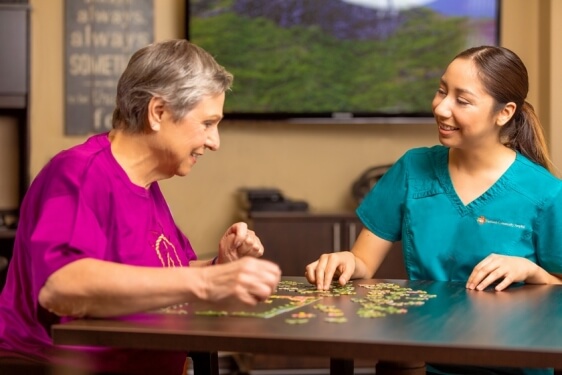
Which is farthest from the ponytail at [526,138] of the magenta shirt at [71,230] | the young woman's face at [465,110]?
the magenta shirt at [71,230]

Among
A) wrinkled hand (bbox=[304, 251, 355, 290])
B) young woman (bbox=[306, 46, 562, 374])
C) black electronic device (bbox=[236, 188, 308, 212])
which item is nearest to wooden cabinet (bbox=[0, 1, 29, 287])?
black electronic device (bbox=[236, 188, 308, 212])

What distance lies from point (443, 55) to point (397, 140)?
1.79 feet

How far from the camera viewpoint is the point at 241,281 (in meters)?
1.76

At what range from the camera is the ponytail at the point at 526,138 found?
8.85ft

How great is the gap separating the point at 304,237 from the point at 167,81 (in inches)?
119

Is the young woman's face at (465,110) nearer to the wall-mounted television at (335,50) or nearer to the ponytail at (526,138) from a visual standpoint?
the ponytail at (526,138)

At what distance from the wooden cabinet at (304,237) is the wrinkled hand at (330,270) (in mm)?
2601

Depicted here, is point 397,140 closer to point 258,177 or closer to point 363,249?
point 258,177

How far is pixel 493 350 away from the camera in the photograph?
159 cm

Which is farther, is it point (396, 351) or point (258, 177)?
point (258, 177)

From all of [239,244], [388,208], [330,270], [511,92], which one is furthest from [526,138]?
[239,244]

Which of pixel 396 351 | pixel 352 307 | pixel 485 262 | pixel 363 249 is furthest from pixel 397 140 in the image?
pixel 396 351

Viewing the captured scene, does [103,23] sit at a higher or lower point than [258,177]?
Result: higher

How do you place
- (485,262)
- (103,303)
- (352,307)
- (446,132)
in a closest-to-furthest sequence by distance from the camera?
(103,303), (352,307), (485,262), (446,132)
